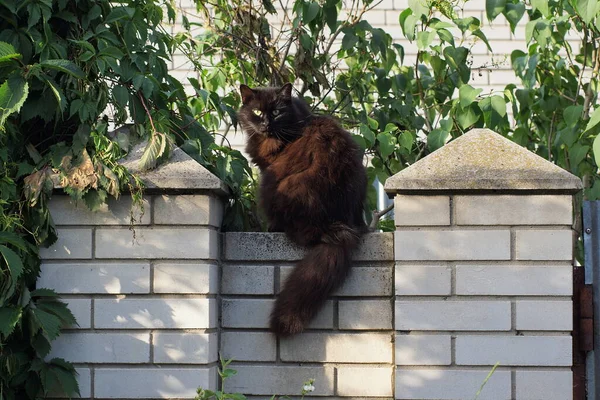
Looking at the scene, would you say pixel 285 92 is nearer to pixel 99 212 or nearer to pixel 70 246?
pixel 99 212

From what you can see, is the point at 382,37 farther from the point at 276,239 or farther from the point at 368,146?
the point at 276,239

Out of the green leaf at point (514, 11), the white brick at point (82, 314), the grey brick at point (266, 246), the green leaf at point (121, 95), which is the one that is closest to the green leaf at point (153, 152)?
the green leaf at point (121, 95)

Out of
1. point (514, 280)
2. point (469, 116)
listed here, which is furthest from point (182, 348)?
point (469, 116)

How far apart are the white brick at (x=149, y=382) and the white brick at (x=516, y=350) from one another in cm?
102

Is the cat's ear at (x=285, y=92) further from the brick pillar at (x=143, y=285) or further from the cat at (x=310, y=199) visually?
the brick pillar at (x=143, y=285)

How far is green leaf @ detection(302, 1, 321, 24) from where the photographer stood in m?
4.06

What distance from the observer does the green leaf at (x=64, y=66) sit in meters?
3.01

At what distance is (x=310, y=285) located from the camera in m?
3.29

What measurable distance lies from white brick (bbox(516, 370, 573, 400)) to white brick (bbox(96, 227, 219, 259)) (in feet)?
4.30

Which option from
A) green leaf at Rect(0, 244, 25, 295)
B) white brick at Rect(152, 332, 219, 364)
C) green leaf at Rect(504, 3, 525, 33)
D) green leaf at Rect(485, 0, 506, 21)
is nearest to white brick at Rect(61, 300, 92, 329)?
white brick at Rect(152, 332, 219, 364)

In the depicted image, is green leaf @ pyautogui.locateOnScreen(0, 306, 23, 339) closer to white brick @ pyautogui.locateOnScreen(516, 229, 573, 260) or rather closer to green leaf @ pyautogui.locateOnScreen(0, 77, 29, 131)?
green leaf @ pyautogui.locateOnScreen(0, 77, 29, 131)

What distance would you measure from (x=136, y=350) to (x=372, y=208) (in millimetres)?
1764

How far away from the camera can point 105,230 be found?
3.31 meters

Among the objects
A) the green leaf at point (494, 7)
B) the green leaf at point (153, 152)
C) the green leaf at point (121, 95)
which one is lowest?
the green leaf at point (153, 152)
